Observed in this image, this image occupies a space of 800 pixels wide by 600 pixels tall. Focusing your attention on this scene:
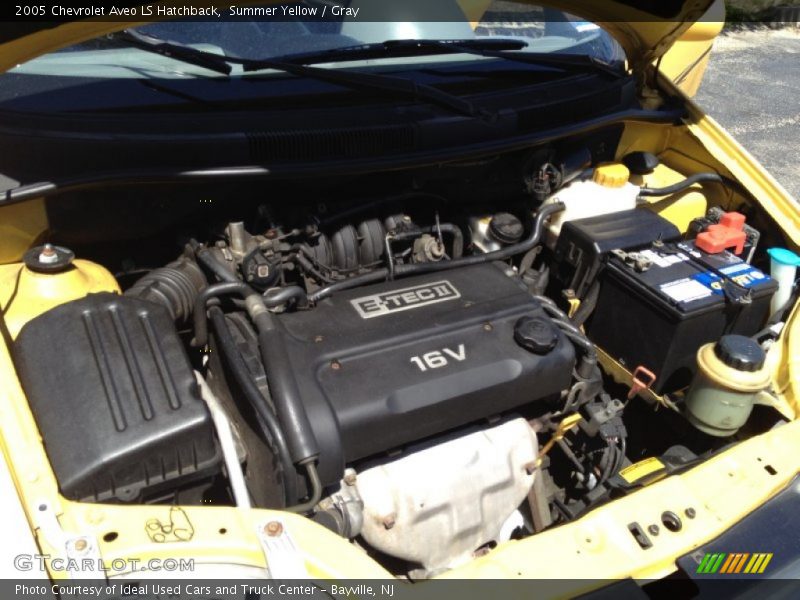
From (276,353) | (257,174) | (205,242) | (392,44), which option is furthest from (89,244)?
(392,44)

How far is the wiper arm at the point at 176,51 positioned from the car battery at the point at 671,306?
116cm

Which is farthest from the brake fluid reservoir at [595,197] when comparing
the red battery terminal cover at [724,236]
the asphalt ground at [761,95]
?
the asphalt ground at [761,95]

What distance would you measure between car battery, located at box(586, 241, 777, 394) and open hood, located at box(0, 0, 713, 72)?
2.25 ft

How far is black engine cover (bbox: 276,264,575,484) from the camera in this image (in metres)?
1.40

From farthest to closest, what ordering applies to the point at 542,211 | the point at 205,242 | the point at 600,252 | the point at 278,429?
1. the point at 542,211
2. the point at 600,252
3. the point at 205,242
4. the point at 278,429

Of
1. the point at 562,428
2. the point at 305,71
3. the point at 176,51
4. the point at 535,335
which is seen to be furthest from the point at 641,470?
the point at 176,51

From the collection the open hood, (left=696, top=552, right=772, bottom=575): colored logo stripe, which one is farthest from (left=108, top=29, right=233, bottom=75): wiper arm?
(left=696, top=552, right=772, bottom=575): colored logo stripe

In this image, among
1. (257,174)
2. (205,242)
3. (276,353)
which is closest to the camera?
(276,353)

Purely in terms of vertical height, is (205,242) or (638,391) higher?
(205,242)

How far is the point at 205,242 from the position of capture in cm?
165

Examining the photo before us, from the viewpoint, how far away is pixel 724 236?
1.89 m

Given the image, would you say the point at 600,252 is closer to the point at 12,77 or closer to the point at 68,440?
the point at 68,440

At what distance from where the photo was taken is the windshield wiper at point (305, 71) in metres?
1.71

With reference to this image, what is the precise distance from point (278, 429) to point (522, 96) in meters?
1.19
